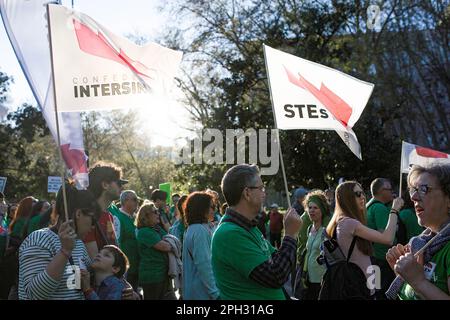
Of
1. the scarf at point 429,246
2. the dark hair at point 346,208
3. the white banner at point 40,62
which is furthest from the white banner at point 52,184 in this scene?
the scarf at point 429,246

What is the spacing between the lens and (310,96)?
629cm

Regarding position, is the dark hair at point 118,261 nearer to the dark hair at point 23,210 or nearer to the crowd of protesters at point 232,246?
the crowd of protesters at point 232,246

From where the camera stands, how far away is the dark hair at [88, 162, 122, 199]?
16.6ft

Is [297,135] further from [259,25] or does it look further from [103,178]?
[103,178]

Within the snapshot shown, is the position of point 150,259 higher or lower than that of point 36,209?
lower

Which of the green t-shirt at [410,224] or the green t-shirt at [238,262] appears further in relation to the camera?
the green t-shirt at [410,224]

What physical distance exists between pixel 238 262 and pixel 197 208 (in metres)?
2.36

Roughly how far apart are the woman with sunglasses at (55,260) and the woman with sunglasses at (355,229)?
6.95ft

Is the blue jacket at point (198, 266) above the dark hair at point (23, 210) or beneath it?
beneath

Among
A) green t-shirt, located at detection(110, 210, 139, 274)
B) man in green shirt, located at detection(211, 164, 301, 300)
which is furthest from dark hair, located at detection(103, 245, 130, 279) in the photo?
green t-shirt, located at detection(110, 210, 139, 274)

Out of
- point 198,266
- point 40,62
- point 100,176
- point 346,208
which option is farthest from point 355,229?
point 40,62

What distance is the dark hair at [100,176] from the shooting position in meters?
5.05

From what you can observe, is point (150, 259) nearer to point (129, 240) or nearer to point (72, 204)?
point (129, 240)

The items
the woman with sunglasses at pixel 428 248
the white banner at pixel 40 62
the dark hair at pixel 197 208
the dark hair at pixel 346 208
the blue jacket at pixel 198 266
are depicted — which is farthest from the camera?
the dark hair at pixel 197 208
